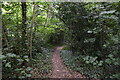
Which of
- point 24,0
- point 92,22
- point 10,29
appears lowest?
point 10,29

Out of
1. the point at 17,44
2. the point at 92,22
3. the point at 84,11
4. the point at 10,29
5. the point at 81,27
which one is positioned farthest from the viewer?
the point at 81,27

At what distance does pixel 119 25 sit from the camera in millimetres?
1993

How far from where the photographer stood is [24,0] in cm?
376

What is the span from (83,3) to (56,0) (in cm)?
173

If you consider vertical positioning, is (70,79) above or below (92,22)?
below

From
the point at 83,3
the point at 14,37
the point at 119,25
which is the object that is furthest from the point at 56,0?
the point at 119,25

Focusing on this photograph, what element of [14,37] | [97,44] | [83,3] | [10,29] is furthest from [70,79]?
[83,3]

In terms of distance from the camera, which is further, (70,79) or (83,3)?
(83,3)

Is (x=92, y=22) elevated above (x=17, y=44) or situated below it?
above

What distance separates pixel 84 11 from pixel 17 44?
3.60m

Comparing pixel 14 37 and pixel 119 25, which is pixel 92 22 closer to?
pixel 119 25

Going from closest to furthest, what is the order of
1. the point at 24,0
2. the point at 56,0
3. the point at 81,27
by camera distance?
the point at 24,0 → the point at 81,27 → the point at 56,0

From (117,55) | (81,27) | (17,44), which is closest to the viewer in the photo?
(117,55)

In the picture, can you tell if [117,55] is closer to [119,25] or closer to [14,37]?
[119,25]
